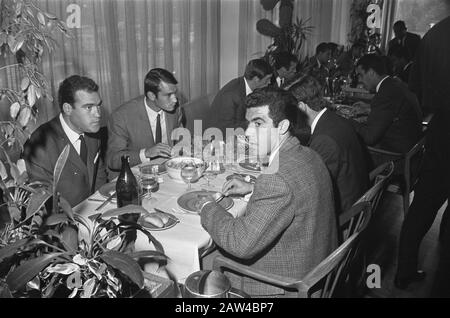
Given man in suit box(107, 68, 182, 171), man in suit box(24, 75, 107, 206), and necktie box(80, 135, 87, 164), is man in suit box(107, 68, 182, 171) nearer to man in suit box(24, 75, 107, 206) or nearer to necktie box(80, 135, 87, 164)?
necktie box(80, 135, 87, 164)

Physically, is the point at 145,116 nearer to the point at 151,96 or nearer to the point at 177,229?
the point at 151,96

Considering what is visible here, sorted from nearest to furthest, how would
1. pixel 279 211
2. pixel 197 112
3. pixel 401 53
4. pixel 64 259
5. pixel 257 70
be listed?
pixel 64 259
pixel 279 211
pixel 257 70
pixel 197 112
pixel 401 53

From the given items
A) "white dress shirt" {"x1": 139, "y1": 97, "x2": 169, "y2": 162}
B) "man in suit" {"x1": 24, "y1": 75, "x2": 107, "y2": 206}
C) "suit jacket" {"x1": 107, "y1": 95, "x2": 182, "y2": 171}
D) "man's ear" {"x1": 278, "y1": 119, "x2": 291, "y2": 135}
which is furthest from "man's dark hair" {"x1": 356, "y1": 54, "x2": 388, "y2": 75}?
"man in suit" {"x1": 24, "y1": 75, "x2": 107, "y2": 206}

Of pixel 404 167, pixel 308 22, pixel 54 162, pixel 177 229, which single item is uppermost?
pixel 308 22

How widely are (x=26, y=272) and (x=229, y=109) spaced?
8.75ft

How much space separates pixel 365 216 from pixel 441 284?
4.44 feet

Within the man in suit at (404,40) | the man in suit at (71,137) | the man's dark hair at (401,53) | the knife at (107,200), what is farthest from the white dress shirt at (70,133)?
the man in suit at (404,40)

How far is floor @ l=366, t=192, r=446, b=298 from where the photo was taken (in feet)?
8.34

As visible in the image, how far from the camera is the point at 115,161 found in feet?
8.64

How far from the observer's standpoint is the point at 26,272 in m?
1.07

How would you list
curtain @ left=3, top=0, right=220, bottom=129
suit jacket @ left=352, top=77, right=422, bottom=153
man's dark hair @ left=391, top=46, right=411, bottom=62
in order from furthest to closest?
man's dark hair @ left=391, top=46, right=411, bottom=62 → suit jacket @ left=352, top=77, right=422, bottom=153 → curtain @ left=3, top=0, right=220, bottom=129

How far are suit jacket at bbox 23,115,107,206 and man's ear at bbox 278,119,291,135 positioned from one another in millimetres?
1170

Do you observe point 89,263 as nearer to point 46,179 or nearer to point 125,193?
point 125,193

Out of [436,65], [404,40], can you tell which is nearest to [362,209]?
[436,65]
